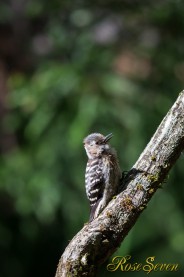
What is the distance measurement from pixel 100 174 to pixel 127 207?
1344 millimetres

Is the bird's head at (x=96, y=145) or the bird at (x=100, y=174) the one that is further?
the bird's head at (x=96, y=145)

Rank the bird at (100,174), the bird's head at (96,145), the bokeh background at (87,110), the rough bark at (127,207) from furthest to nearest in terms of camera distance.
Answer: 1. the bokeh background at (87,110)
2. the bird's head at (96,145)
3. the bird at (100,174)
4. the rough bark at (127,207)

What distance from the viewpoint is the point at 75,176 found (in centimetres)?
914

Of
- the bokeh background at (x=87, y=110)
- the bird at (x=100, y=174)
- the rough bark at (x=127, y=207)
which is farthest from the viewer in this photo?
the bokeh background at (x=87, y=110)

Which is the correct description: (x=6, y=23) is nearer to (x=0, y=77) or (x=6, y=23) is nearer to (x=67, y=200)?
(x=0, y=77)

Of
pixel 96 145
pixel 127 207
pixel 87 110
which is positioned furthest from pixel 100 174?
pixel 87 110

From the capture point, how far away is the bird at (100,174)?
A: 471 centimetres

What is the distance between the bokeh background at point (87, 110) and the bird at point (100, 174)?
253 centimetres

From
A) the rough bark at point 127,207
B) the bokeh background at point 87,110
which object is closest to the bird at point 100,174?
the rough bark at point 127,207

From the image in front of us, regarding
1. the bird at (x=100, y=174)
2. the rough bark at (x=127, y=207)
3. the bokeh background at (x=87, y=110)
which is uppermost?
the bokeh background at (x=87, y=110)

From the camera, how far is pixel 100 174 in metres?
5.31

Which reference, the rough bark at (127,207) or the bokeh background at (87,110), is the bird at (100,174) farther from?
Result: the bokeh background at (87,110)

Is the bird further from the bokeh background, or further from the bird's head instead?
the bokeh background

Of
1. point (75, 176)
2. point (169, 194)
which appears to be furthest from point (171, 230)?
point (75, 176)
